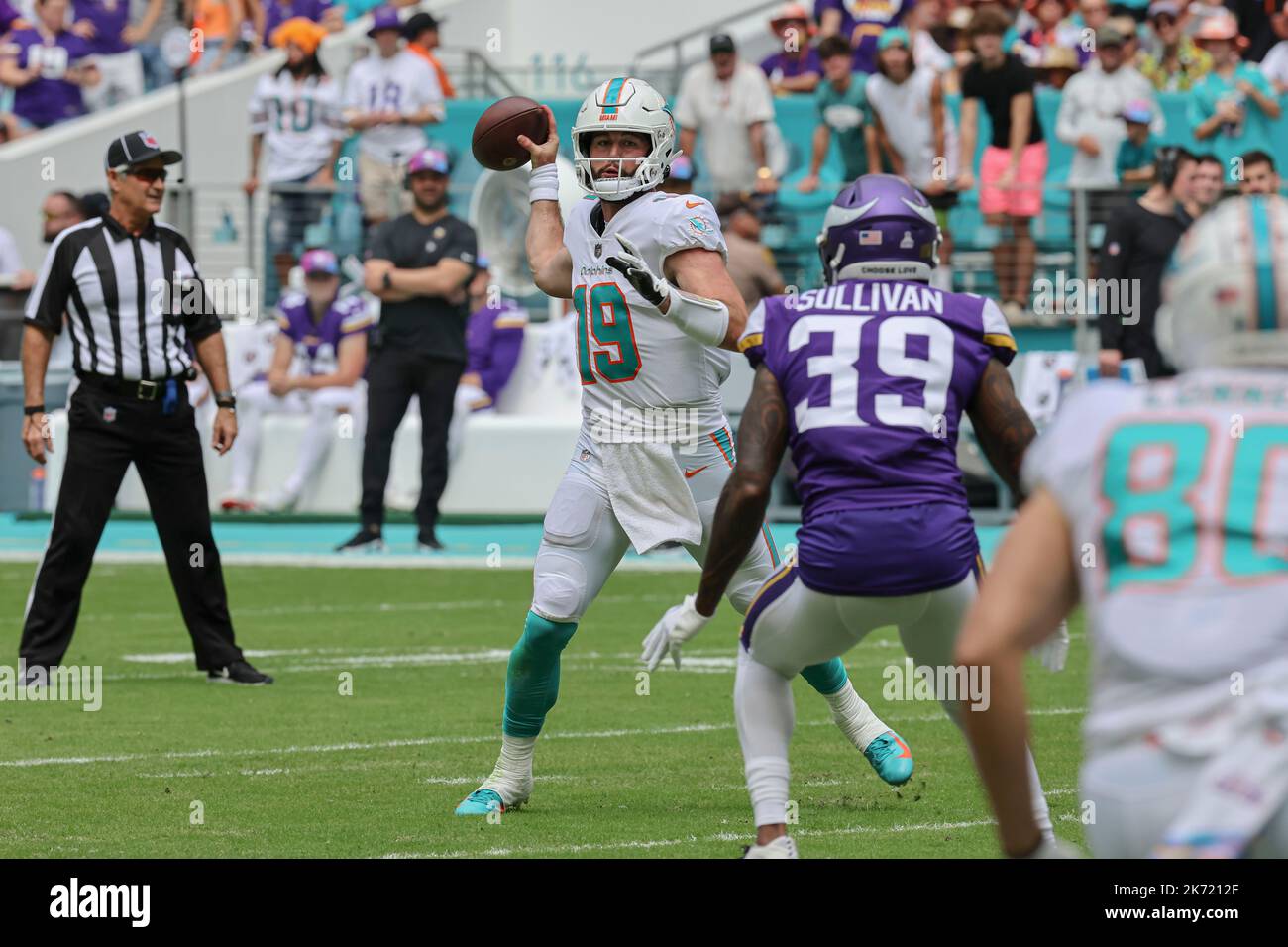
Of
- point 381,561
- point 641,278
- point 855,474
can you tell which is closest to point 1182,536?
point 855,474

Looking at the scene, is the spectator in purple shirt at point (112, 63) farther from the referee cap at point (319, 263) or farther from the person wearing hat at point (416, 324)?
the person wearing hat at point (416, 324)

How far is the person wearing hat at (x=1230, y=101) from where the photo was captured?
16.4 meters

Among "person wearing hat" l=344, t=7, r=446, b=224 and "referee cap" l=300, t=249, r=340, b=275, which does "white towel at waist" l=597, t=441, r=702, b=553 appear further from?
"person wearing hat" l=344, t=7, r=446, b=224

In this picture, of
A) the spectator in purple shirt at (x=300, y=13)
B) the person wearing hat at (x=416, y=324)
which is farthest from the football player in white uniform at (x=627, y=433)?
the spectator in purple shirt at (x=300, y=13)

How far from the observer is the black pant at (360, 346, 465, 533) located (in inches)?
542

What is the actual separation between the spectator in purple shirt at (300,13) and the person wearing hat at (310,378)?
5.76m

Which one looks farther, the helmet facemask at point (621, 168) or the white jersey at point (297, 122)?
the white jersey at point (297, 122)

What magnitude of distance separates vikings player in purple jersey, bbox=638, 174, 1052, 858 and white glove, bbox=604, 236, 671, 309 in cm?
79

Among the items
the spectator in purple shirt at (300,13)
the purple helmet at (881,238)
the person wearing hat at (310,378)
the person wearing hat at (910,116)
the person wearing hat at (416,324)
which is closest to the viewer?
the purple helmet at (881,238)

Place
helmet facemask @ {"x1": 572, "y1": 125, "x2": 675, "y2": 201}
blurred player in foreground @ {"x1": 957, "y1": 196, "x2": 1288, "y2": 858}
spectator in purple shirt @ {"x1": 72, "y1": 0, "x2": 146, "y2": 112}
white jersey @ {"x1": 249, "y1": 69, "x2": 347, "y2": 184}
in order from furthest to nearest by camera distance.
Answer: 1. spectator in purple shirt @ {"x1": 72, "y1": 0, "x2": 146, "y2": 112}
2. white jersey @ {"x1": 249, "y1": 69, "x2": 347, "y2": 184}
3. helmet facemask @ {"x1": 572, "y1": 125, "x2": 675, "y2": 201}
4. blurred player in foreground @ {"x1": 957, "y1": 196, "x2": 1288, "y2": 858}

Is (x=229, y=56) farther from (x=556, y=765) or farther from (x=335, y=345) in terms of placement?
(x=556, y=765)

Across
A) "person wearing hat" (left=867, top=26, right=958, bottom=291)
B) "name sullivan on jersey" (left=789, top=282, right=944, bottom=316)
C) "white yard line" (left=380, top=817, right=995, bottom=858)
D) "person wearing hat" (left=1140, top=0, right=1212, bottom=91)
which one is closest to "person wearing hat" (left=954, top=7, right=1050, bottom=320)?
"person wearing hat" (left=867, top=26, right=958, bottom=291)

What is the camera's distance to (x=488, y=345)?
17.1 m

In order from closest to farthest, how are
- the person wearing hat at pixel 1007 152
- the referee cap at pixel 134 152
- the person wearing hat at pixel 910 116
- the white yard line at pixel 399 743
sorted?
the white yard line at pixel 399 743, the referee cap at pixel 134 152, the person wearing hat at pixel 1007 152, the person wearing hat at pixel 910 116
